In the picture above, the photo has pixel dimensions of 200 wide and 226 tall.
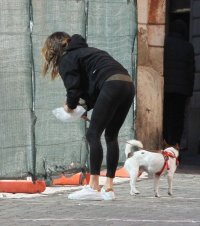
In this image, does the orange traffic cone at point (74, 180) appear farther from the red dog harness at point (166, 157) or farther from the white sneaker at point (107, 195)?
the white sneaker at point (107, 195)

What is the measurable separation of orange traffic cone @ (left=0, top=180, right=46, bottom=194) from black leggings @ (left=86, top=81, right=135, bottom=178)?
112 centimetres

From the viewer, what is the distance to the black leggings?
979 cm

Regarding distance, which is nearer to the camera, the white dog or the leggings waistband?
the leggings waistband

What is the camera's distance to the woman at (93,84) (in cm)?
980

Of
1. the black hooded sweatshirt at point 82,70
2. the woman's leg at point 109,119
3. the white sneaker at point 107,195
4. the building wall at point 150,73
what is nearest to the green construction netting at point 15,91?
the black hooded sweatshirt at point 82,70

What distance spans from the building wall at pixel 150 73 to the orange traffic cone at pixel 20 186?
11.1 ft

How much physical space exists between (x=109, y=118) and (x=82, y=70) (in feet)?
1.67

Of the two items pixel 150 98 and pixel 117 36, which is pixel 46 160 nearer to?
pixel 117 36

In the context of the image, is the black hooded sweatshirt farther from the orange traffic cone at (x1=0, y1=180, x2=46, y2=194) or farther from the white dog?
the orange traffic cone at (x1=0, y1=180, x2=46, y2=194)

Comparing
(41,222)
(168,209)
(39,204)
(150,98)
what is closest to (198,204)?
(168,209)

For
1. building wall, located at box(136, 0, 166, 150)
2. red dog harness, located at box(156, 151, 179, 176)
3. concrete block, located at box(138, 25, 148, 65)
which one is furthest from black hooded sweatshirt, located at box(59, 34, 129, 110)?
concrete block, located at box(138, 25, 148, 65)

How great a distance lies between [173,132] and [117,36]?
118 inches

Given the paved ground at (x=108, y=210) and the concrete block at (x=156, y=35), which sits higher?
the concrete block at (x=156, y=35)

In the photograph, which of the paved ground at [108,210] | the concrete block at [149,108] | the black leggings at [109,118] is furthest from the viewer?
the concrete block at [149,108]
